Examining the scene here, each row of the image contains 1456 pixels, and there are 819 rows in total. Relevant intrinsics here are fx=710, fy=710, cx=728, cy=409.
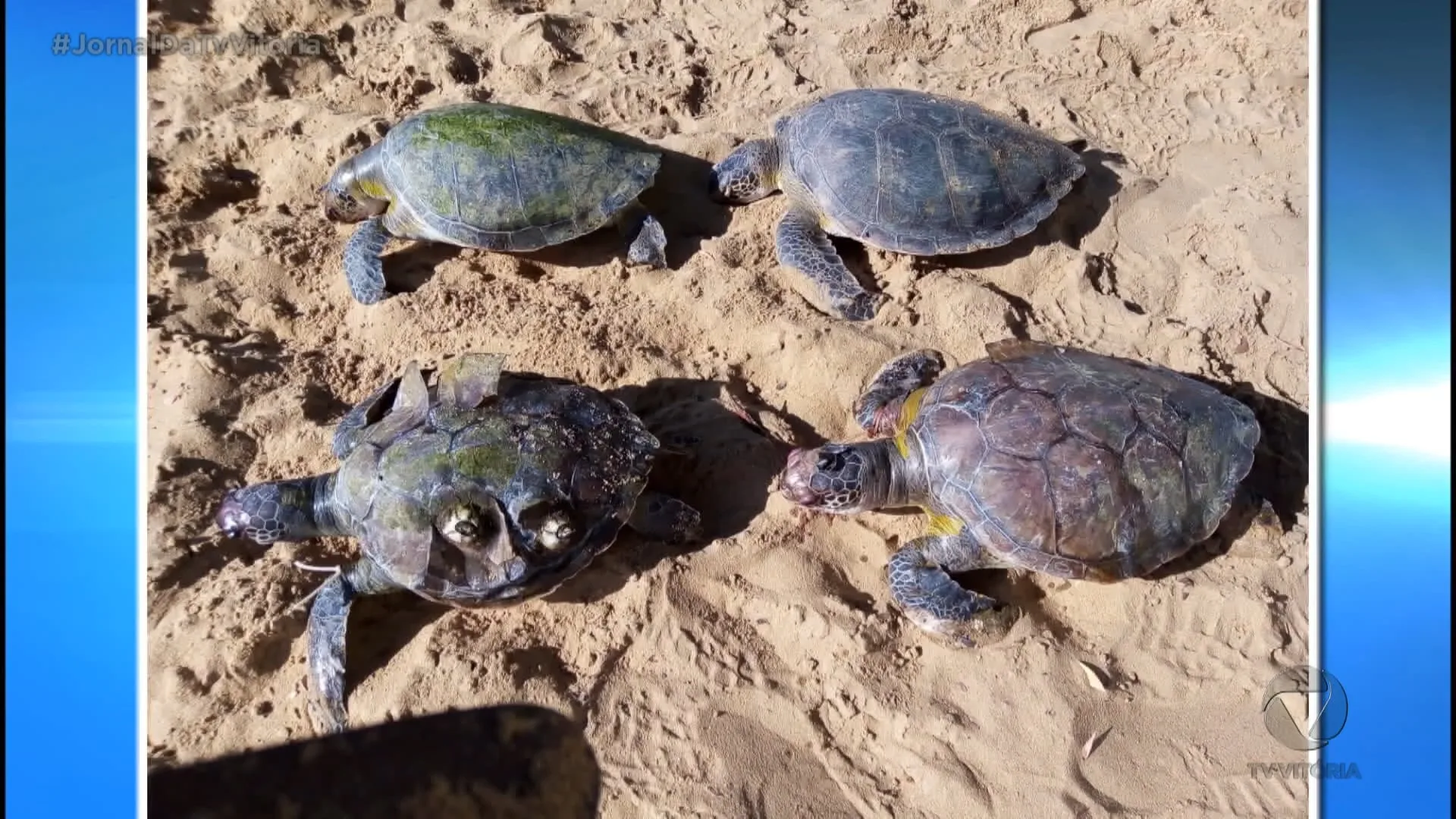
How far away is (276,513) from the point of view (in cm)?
282

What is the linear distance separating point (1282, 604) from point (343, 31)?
20.0ft

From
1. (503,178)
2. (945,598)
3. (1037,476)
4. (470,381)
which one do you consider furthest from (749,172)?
(945,598)

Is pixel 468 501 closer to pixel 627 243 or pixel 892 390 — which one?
pixel 627 243

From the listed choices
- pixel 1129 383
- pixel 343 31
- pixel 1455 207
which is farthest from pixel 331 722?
pixel 1455 207

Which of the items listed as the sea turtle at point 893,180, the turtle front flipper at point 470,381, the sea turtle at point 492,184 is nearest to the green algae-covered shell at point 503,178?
the sea turtle at point 492,184

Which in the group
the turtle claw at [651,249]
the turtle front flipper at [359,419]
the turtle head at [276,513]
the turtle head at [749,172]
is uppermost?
the turtle head at [749,172]

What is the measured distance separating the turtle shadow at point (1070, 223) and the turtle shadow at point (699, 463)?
1363 mm

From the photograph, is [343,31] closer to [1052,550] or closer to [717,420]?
[717,420]

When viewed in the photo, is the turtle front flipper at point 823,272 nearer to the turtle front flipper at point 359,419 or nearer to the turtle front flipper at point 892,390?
the turtle front flipper at point 892,390

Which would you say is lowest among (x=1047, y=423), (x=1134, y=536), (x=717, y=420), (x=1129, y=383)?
(x=717, y=420)

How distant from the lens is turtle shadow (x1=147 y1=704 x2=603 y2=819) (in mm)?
2535

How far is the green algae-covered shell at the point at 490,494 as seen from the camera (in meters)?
2.69

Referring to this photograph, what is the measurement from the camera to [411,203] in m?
3.65

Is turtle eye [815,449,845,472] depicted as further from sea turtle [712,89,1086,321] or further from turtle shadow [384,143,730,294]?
turtle shadow [384,143,730,294]
